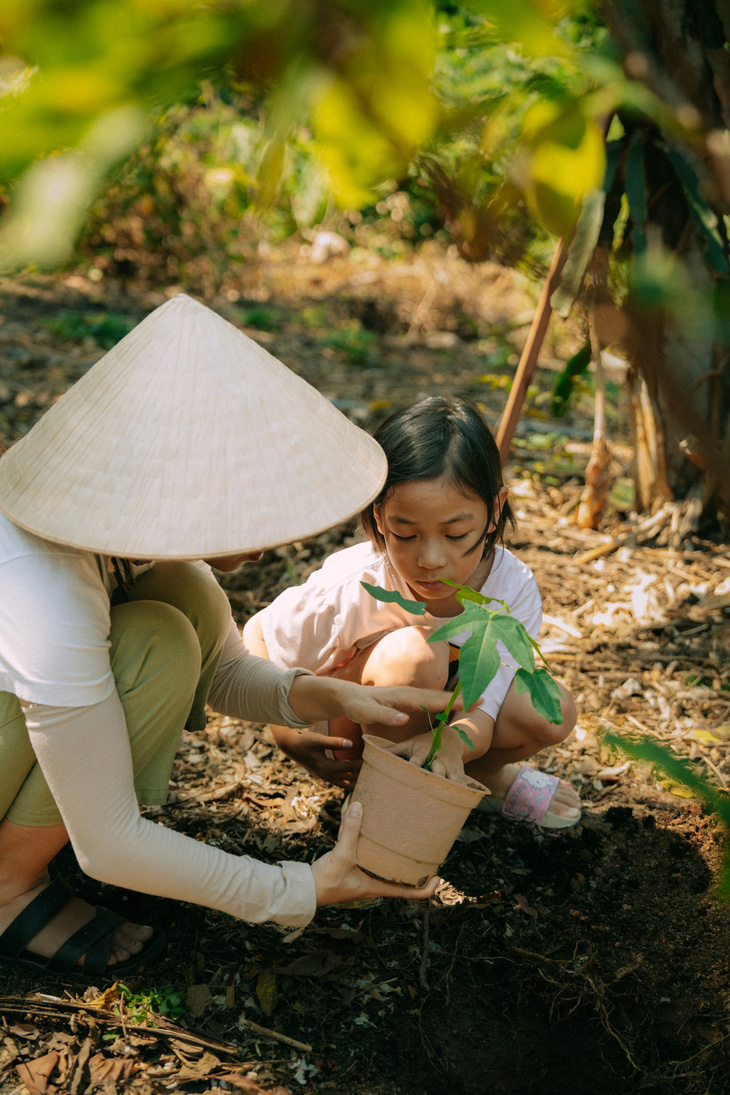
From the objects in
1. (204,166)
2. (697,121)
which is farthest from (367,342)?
(697,121)

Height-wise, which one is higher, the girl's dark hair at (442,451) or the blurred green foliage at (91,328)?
the girl's dark hair at (442,451)

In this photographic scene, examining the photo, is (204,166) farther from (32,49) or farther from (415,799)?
(32,49)

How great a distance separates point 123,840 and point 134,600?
16.1 inches

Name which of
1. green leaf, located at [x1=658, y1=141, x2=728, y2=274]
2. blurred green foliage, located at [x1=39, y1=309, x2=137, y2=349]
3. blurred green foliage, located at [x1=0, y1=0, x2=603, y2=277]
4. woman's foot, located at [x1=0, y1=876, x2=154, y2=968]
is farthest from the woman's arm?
blurred green foliage, located at [x1=39, y1=309, x2=137, y2=349]

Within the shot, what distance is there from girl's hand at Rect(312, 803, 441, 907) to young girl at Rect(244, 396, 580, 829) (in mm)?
146

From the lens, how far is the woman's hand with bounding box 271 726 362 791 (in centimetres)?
177

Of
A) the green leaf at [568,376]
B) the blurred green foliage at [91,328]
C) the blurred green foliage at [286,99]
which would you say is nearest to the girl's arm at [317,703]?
the blurred green foliage at [286,99]

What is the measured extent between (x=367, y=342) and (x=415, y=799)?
4.24m

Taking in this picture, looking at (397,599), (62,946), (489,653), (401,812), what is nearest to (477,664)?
(489,653)

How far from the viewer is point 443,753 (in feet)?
4.88

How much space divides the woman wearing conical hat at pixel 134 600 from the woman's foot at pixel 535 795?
1.56 ft

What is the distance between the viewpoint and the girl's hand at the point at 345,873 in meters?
1.39

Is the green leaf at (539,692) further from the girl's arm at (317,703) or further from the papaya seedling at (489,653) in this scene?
the girl's arm at (317,703)

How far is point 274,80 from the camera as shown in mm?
350
